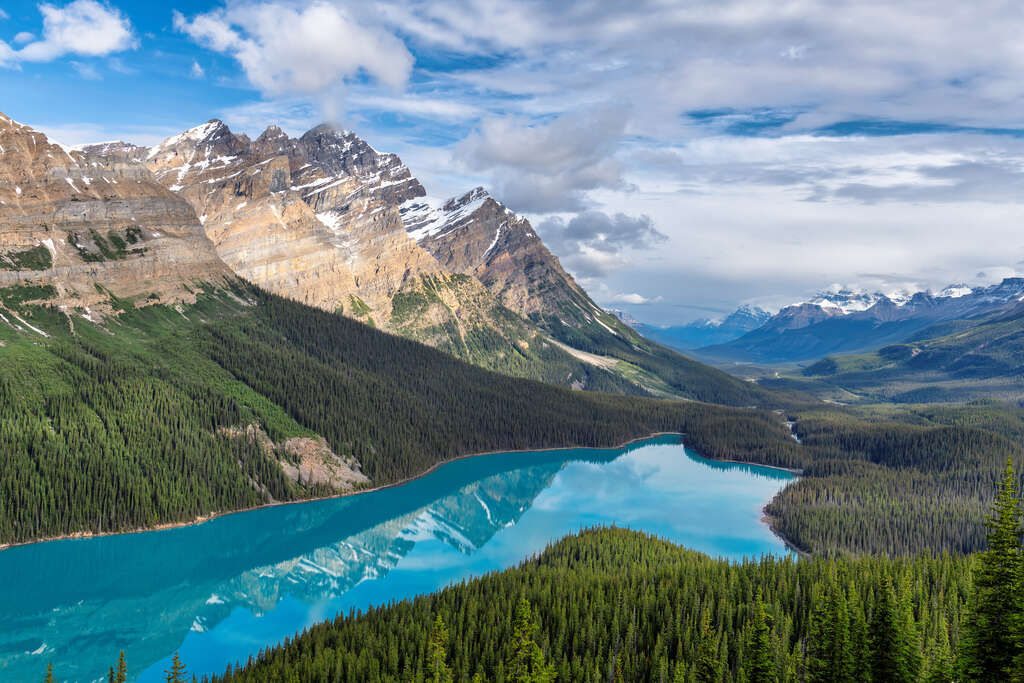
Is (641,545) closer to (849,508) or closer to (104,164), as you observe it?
(849,508)

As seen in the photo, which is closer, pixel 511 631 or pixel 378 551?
pixel 511 631

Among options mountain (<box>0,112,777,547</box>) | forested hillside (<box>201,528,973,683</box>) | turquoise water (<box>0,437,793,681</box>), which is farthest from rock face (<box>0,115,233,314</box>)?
forested hillside (<box>201,528,973,683</box>)

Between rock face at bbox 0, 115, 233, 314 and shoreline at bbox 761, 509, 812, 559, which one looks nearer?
shoreline at bbox 761, 509, 812, 559

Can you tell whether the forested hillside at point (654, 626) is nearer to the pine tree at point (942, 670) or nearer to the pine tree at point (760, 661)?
the pine tree at point (760, 661)

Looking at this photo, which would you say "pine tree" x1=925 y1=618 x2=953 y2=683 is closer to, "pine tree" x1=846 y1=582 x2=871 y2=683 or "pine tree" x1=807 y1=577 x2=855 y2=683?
"pine tree" x1=846 y1=582 x2=871 y2=683

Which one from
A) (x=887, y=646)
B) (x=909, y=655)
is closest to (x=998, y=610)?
(x=887, y=646)

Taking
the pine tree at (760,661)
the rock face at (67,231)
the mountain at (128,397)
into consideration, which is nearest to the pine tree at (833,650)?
the pine tree at (760,661)

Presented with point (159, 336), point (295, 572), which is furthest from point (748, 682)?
point (159, 336)
